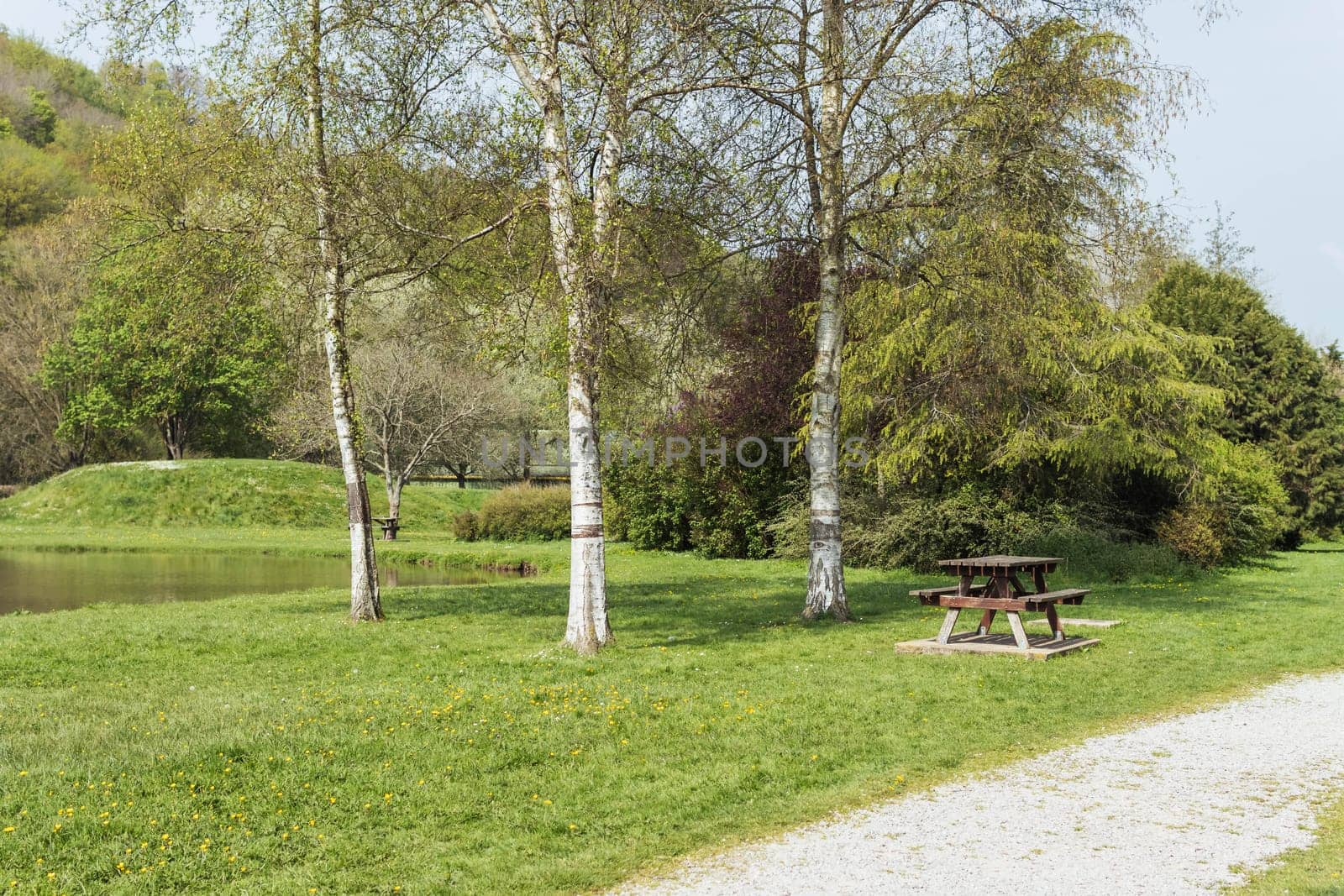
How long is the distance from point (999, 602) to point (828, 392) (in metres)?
4.06

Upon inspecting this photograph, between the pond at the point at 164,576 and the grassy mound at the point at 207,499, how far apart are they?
10460mm

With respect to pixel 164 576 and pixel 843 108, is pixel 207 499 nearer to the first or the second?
pixel 164 576

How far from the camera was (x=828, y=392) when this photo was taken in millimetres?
14469

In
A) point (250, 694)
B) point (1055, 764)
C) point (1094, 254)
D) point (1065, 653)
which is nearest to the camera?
point (1055, 764)

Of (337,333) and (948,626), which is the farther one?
(337,333)

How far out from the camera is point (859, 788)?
6.77m

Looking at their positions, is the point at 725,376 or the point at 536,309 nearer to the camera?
the point at 536,309

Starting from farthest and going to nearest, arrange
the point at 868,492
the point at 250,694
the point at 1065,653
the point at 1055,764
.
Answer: the point at 868,492 < the point at 1065,653 < the point at 250,694 < the point at 1055,764

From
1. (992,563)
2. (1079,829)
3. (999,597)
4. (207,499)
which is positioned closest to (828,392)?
(992,563)

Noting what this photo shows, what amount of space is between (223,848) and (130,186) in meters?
10.9

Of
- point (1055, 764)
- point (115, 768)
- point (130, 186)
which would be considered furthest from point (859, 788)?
point (130, 186)

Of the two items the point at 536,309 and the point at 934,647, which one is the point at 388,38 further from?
the point at 934,647

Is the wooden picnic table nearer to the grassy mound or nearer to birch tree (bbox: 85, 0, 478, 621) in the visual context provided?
birch tree (bbox: 85, 0, 478, 621)

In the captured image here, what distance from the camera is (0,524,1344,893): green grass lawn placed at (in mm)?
5707
